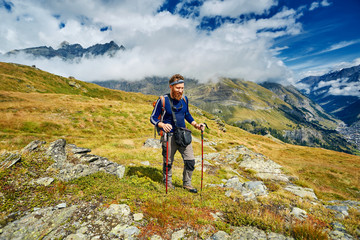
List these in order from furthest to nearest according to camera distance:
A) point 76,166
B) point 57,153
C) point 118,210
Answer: point 57,153
point 76,166
point 118,210

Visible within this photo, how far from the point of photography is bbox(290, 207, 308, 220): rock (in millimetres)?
6027

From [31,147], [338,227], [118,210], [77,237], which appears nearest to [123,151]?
[31,147]

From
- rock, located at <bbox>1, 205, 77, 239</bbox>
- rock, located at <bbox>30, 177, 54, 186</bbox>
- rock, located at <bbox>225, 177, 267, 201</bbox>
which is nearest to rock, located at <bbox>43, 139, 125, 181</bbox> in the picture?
rock, located at <bbox>30, 177, 54, 186</bbox>

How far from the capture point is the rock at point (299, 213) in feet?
19.8

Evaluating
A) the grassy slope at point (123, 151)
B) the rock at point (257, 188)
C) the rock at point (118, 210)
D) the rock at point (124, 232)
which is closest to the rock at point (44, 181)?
the grassy slope at point (123, 151)

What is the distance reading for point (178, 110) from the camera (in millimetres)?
7469

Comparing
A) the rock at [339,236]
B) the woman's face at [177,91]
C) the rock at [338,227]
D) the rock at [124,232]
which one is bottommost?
the rock at [338,227]

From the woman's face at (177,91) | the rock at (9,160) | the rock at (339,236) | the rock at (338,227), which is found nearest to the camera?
the rock at (339,236)

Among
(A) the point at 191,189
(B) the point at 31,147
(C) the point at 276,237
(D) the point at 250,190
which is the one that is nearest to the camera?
(C) the point at 276,237

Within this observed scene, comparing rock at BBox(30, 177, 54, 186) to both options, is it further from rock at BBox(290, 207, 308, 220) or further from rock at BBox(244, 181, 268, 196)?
rock at BBox(290, 207, 308, 220)

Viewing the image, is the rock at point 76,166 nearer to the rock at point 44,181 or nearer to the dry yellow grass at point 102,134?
the rock at point 44,181

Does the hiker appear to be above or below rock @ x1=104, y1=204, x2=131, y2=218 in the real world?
above

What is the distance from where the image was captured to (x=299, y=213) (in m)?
6.27

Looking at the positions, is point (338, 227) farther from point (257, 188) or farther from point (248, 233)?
point (257, 188)
